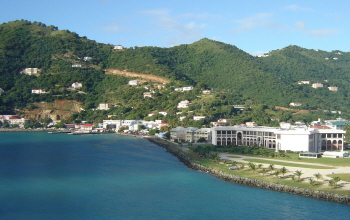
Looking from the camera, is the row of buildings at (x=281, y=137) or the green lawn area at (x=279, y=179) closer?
the green lawn area at (x=279, y=179)

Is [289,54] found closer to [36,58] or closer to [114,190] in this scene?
[36,58]

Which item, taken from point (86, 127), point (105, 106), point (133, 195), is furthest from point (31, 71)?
point (133, 195)

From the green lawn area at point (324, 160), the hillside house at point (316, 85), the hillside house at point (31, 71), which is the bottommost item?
the green lawn area at point (324, 160)

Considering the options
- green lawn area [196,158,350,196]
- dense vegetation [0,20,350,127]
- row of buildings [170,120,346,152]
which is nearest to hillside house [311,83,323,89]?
dense vegetation [0,20,350,127]

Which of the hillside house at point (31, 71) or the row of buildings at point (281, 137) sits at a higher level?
the hillside house at point (31, 71)

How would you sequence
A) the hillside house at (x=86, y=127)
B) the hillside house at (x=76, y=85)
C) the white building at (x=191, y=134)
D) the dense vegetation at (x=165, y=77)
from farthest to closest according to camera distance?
the hillside house at (x=76, y=85) → the dense vegetation at (x=165, y=77) → the hillside house at (x=86, y=127) → the white building at (x=191, y=134)

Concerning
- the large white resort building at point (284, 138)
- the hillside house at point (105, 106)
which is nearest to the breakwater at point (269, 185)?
the large white resort building at point (284, 138)

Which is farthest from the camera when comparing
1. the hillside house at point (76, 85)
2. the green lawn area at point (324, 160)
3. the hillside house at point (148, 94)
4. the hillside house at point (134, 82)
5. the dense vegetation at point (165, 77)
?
the hillside house at point (134, 82)

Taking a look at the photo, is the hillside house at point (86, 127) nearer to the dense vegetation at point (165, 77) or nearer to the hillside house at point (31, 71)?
the dense vegetation at point (165, 77)
